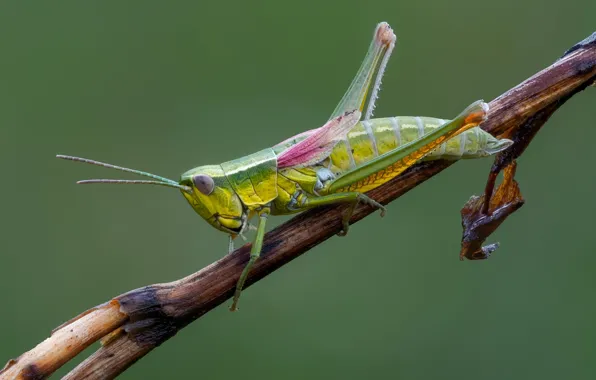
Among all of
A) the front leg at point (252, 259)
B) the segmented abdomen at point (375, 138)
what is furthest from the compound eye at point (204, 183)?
Answer: the segmented abdomen at point (375, 138)

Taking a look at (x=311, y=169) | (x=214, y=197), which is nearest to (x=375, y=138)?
(x=311, y=169)

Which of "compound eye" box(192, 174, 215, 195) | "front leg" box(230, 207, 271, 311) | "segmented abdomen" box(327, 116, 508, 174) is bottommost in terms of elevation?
"front leg" box(230, 207, 271, 311)

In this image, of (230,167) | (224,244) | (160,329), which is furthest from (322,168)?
(224,244)

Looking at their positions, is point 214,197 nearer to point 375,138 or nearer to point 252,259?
point 252,259

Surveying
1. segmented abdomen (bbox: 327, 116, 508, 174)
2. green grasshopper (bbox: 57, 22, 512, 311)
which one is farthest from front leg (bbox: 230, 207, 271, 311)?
segmented abdomen (bbox: 327, 116, 508, 174)

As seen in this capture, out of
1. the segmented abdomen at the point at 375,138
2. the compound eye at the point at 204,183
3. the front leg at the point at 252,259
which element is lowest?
the front leg at the point at 252,259

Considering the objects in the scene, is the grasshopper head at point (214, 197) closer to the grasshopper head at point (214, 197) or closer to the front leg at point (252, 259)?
the grasshopper head at point (214, 197)

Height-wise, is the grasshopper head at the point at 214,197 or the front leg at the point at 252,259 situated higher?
the grasshopper head at the point at 214,197

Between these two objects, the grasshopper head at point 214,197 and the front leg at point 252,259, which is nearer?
the front leg at point 252,259

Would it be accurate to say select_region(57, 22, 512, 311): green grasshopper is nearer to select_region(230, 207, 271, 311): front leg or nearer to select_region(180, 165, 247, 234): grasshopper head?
select_region(180, 165, 247, 234): grasshopper head

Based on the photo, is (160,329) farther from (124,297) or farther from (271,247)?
(271,247)
